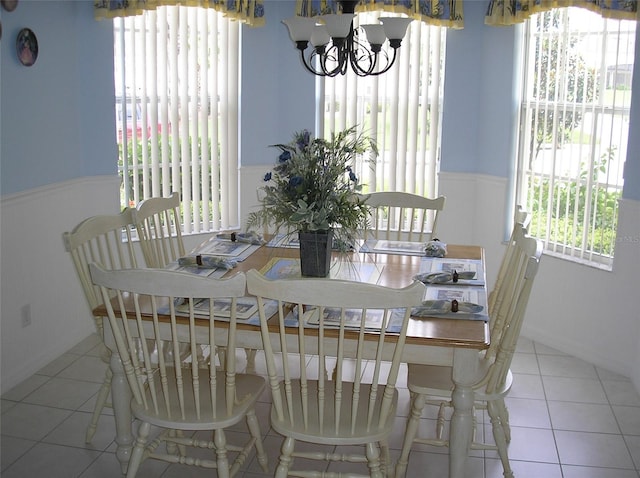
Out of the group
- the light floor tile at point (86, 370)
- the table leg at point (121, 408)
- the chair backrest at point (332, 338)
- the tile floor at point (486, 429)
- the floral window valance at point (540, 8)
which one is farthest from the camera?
the light floor tile at point (86, 370)

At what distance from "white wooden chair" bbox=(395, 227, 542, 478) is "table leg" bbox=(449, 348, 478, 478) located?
13 cm

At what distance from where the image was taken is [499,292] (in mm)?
3252

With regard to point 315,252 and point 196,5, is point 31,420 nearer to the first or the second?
point 315,252

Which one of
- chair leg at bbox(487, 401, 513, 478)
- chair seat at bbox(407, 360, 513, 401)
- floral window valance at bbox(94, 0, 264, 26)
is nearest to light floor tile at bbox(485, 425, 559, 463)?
chair leg at bbox(487, 401, 513, 478)

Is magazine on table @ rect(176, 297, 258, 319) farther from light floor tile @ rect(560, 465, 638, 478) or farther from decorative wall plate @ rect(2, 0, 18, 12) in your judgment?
decorative wall plate @ rect(2, 0, 18, 12)

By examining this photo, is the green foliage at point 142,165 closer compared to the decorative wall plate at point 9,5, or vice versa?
the decorative wall plate at point 9,5

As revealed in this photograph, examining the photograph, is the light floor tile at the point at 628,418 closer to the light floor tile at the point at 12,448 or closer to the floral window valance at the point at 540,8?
the floral window valance at the point at 540,8

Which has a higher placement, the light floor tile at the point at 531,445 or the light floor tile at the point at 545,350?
the light floor tile at the point at 545,350

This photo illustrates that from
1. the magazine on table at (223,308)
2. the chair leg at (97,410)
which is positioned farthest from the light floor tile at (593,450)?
the chair leg at (97,410)

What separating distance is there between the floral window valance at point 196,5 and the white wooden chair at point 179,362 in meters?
2.21

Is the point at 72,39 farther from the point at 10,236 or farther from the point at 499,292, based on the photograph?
the point at 499,292

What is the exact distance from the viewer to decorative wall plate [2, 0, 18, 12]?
11.1ft

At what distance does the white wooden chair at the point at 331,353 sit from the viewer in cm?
213

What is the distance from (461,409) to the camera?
2445 mm
